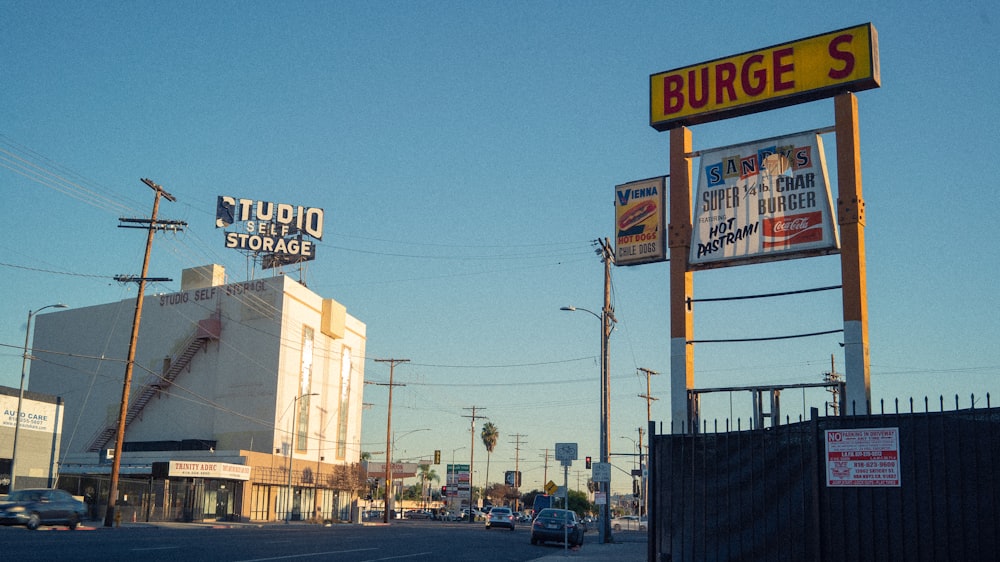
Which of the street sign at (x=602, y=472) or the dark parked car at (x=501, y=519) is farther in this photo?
the dark parked car at (x=501, y=519)

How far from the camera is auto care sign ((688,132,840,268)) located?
15.0m

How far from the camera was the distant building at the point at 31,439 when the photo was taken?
53344 millimetres

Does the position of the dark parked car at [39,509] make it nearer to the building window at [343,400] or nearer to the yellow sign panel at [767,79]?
the yellow sign panel at [767,79]

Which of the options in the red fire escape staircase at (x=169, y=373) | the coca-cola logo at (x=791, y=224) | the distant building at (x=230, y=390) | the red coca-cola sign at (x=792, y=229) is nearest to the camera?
the red coca-cola sign at (x=792, y=229)

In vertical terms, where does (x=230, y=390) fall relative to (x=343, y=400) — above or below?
above

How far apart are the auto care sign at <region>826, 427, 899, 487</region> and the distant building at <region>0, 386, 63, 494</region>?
5263 centimetres

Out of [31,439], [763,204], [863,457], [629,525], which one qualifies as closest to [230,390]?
[31,439]

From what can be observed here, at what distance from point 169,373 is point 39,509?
45875 mm

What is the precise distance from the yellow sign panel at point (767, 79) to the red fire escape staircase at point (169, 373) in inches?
2666

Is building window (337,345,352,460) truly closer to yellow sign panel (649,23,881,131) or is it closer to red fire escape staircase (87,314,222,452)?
red fire escape staircase (87,314,222,452)

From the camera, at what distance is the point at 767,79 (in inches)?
630

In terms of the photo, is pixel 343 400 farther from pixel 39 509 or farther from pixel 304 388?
pixel 39 509

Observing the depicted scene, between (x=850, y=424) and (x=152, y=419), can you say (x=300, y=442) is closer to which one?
(x=152, y=419)

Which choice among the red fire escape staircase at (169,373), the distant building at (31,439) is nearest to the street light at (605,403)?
the distant building at (31,439)
